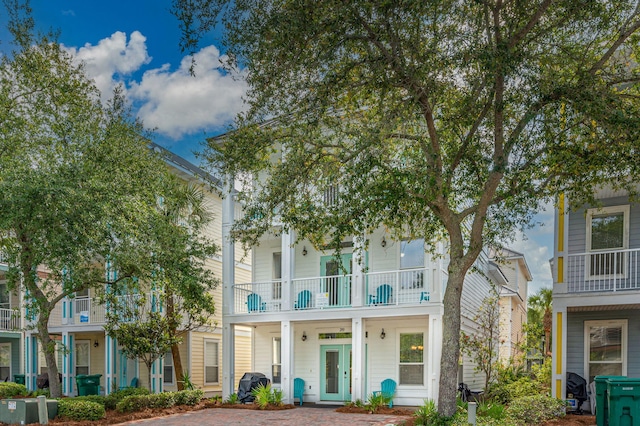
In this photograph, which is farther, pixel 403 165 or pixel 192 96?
pixel 192 96

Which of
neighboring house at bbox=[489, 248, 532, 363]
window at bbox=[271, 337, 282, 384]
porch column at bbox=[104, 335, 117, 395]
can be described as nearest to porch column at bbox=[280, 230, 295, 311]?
window at bbox=[271, 337, 282, 384]

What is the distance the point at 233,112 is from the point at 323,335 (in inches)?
399

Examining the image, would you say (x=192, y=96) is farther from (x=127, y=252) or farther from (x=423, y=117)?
(x=423, y=117)

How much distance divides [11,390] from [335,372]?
44.5 feet

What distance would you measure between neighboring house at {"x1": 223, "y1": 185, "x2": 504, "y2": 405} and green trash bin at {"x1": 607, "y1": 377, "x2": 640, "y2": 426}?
595 centimetres

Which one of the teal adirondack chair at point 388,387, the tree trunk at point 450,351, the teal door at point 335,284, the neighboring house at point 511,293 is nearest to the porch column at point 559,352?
the tree trunk at point 450,351

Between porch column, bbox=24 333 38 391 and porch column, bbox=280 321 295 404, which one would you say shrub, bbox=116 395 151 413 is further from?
porch column, bbox=24 333 38 391

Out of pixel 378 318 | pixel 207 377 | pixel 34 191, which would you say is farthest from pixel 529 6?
pixel 207 377

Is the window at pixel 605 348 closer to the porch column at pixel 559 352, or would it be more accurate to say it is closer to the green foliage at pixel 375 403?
the porch column at pixel 559 352

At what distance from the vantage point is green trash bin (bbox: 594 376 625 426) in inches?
478

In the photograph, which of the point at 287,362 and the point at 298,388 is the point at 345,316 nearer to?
the point at 287,362

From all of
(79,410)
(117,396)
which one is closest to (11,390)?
(117,396)

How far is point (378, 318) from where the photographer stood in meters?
18.6

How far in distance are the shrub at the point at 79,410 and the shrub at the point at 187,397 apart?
2.76m
